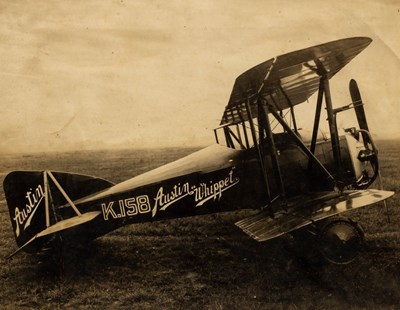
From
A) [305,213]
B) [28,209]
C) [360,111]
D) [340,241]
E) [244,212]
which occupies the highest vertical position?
[360,111]

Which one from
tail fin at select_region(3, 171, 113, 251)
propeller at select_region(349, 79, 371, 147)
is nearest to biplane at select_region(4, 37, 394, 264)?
Result: tail fin at select_region(3, 171, 113, 251)

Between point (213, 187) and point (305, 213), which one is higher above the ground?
point (213, 187)

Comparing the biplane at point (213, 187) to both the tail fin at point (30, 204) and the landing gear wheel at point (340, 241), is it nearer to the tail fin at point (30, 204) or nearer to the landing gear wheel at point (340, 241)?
the tail fin at point (30, 204)

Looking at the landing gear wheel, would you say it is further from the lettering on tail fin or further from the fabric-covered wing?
the lettering on tail fin

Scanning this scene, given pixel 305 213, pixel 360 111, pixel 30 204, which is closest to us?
pixel 305 213

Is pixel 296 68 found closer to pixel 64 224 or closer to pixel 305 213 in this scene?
pixel 305 213

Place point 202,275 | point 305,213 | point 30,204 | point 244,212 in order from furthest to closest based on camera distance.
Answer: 1. point 244,212
2. point 30,204
3. point 202,275
4. point 305,213

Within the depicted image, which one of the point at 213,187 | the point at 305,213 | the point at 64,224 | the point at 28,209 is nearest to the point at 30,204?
the point at 28,209

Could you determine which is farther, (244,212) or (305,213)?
(244,212)
